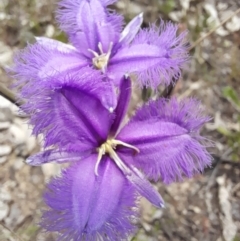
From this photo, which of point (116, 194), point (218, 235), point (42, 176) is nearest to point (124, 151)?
point (116, 194)

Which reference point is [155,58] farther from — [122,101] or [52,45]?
[52,45]

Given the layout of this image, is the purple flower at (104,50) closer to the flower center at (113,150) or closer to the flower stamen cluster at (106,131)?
the flower stamen cluster at (106,131)

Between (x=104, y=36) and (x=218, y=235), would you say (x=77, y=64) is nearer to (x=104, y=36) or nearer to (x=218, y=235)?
(x=104, y=36)

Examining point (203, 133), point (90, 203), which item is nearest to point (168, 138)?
point (90, 203)

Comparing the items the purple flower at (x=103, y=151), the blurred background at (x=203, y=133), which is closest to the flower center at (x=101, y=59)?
the purple flower at (x=103, y=151)

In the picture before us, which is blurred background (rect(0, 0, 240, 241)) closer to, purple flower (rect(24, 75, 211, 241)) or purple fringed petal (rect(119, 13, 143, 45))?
purple fringed petal (rect(119, 13, 143, 45))

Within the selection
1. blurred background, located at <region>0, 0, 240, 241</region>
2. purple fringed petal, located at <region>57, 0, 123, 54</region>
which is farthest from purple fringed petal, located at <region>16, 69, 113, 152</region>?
blurred background, located at <region>0, 0, 240, 241</region>
